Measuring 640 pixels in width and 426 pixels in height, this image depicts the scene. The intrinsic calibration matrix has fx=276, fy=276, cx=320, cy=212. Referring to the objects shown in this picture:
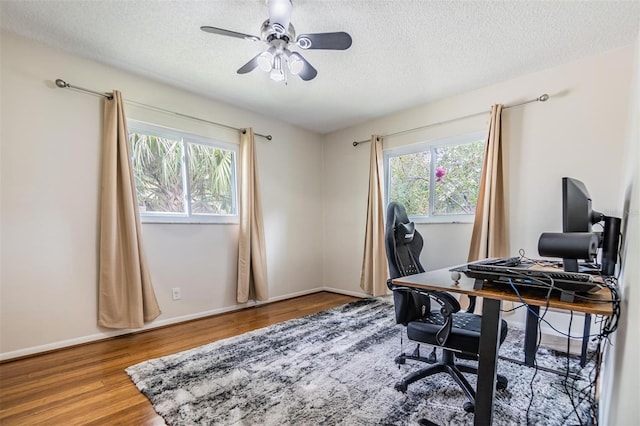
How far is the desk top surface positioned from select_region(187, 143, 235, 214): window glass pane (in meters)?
2.54

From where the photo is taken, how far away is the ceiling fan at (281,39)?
66.1 inches

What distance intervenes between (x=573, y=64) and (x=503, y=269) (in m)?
2.45

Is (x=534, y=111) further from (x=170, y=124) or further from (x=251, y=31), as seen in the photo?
(x=170, y=124)

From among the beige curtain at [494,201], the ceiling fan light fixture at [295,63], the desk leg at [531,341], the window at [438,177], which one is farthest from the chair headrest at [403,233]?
the window at [438,177]

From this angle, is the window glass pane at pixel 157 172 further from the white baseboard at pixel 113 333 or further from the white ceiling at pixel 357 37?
the white baseboard at pixel 113 333

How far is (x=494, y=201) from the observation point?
8.77 feet

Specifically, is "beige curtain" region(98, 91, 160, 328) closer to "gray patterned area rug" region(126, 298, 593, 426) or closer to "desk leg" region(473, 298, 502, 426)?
"gray patterned area rug" region(126, 298, 593, 426)

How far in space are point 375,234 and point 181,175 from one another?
243cm

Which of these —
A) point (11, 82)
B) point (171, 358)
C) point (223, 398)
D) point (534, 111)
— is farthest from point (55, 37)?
point (534, 111)

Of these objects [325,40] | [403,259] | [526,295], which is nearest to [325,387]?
[403,259]

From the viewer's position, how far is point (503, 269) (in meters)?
1.16

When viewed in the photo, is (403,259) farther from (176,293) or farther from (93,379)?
(176,293)

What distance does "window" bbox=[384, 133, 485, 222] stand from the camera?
3.06m

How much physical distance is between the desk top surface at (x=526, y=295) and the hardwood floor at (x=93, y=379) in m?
1.55
